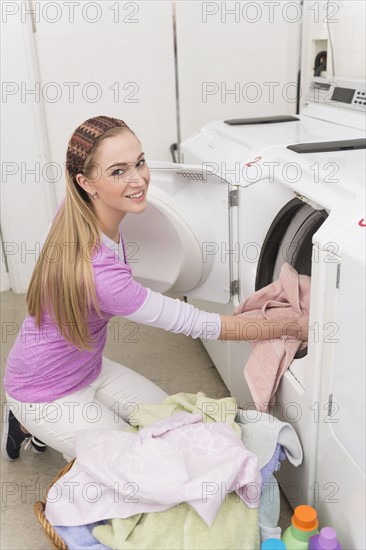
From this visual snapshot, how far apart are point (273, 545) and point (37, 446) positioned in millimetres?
1025

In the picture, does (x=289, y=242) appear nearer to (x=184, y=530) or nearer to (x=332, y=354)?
(x=332, y=354)

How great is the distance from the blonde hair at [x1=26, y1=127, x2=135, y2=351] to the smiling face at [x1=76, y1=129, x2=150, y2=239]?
0.02 metres

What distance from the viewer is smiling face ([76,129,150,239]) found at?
1493 mm

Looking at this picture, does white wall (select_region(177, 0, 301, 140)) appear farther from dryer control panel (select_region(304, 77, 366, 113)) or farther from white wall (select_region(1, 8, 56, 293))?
white wall (select_region(1, 8, 56, 293))

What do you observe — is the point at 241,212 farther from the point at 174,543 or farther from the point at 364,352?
the point at 174,543

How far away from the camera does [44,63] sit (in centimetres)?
292

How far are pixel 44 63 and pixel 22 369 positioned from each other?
1892mm

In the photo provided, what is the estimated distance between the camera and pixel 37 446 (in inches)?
77.2

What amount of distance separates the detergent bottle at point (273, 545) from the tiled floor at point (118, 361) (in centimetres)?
45

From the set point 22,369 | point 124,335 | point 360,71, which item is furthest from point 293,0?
point 22,369

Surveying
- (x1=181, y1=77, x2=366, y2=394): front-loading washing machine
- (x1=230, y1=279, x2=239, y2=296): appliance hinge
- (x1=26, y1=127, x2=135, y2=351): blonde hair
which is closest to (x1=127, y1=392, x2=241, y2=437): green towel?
(x1=26, y1=127, x2=135, y2=351): blonde hair

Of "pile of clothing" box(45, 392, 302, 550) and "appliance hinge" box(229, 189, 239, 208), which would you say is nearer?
"pile of clothing" box(45, 392, 302, 550)

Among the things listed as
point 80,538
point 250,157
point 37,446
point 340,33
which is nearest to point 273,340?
point 250,157

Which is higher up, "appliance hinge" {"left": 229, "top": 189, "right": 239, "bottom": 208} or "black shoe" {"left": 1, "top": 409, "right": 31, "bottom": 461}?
"appliance hinge" {"left": 229, "top": 189, "right": 239, "bottom": 208}
